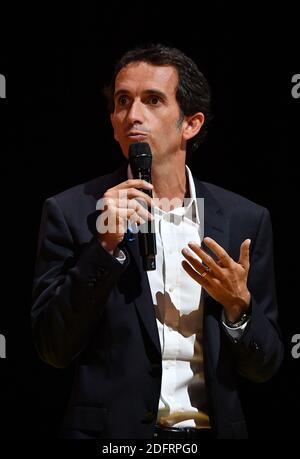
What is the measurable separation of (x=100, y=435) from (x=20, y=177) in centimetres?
129

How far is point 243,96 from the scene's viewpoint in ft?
Answer: 11.3

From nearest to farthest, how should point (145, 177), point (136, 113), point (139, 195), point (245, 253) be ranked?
1. point (139, 195)
2. point (145, 177)
3. point (245, 253)
4. point (136, 113)

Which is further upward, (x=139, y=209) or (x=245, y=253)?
(x=139, y=209)

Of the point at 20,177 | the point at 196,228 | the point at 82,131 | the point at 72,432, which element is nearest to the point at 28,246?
the point at 20,177

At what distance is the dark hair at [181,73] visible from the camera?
9.56 feet

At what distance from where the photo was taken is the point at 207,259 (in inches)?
98.1

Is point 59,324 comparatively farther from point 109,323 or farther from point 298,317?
point 298,317

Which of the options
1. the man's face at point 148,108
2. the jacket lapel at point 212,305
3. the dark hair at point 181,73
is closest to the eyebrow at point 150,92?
the man's face at point 148,108

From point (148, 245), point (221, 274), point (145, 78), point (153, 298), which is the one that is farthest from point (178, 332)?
Answer: point (145, 78)

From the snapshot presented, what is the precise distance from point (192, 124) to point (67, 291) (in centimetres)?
95

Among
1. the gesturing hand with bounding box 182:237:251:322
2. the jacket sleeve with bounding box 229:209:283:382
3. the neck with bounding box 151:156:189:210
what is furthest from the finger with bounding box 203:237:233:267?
the neck with bounding box 151:156:189:210

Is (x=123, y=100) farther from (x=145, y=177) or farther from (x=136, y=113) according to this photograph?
(x=145, y=177)

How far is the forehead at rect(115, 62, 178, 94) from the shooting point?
2.83 meters

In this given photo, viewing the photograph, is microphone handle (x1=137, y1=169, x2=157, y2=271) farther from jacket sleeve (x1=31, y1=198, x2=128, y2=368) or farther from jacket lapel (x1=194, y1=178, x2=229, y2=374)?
jacket lapel (x1=194, y1=178, x2=229, y2=374)
